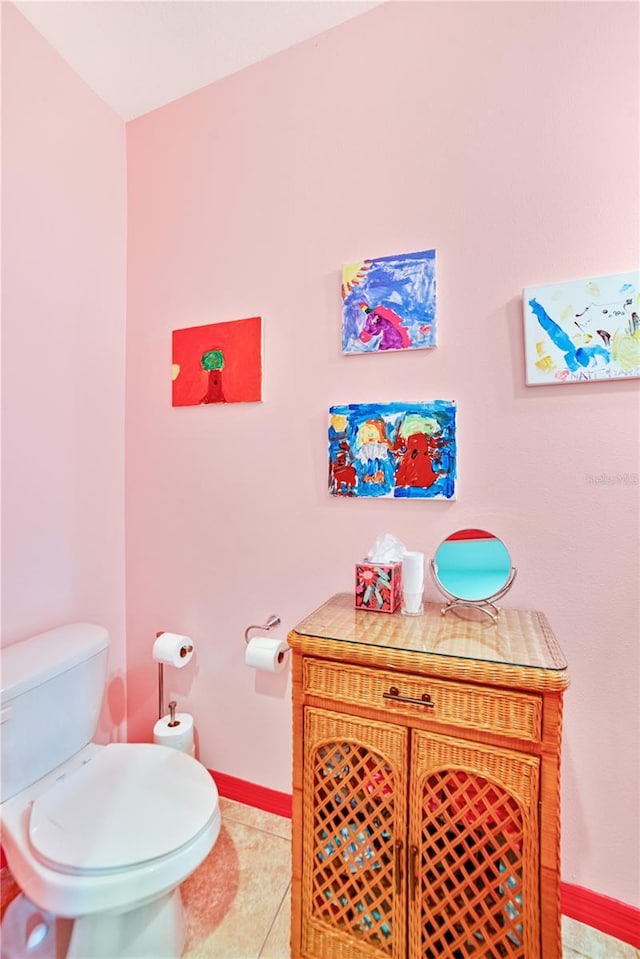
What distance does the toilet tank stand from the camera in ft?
3.56

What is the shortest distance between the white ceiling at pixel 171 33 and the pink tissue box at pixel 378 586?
5.81 ft

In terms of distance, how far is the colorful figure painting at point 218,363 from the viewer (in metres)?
1.48

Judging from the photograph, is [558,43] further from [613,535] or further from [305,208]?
[613,535]

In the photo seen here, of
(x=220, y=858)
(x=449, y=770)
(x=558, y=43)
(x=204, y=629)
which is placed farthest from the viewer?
(x=204, y=629)

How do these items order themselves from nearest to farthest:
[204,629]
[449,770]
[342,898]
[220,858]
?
1. [449,770]
2. [342,898]
3. [220,858]
4. [204,629]

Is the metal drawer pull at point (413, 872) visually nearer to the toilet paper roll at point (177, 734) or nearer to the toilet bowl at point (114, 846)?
the toilet bowl at point (114, 846)

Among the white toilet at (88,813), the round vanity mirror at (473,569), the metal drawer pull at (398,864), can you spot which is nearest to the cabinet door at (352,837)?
the metal drawer pull at (398,864)

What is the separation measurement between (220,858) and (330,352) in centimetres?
171

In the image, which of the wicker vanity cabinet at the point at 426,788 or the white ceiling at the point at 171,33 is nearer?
the wicker vanity cabinet at the point at 426,788

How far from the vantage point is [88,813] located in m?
1.02

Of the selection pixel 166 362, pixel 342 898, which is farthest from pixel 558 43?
pixel 342 898

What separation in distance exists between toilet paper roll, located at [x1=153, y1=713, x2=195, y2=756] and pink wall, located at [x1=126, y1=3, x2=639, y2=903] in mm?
88

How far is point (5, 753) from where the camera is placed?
107cm

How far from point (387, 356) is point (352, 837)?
131 cm
